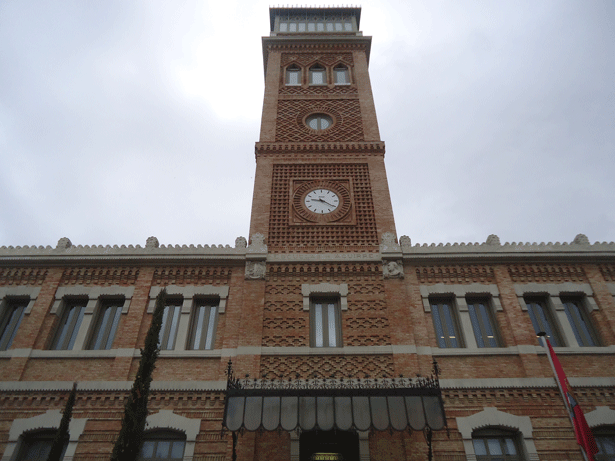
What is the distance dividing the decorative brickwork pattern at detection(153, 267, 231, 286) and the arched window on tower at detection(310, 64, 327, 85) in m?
12.8

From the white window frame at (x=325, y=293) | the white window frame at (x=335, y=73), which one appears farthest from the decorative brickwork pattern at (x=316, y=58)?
the white window frame at (x=325, y=293)

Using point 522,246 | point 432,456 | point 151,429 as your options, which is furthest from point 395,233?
point 151,429

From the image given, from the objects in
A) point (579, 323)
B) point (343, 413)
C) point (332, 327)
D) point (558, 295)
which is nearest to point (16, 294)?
point (332, 327)

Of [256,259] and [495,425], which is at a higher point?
[256,259]

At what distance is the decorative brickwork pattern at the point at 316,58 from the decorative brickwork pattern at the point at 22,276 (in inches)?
642

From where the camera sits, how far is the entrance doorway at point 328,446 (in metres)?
12.9

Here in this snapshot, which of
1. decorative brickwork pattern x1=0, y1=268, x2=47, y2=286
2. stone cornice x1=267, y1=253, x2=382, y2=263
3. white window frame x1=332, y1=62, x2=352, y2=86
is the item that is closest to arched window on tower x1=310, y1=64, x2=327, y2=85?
white window frame x1=332, y1=62, x2=352, y2=86

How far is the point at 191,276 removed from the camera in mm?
16062

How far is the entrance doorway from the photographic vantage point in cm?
1288

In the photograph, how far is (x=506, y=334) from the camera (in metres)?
14.6

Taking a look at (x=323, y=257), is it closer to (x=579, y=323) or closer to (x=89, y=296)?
(x=89, y=296)

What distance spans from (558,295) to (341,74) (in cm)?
1586

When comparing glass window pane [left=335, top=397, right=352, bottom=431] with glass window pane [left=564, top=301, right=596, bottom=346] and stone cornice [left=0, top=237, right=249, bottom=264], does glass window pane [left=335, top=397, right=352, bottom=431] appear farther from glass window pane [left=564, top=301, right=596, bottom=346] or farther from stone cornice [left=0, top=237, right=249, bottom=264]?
glass window pane [left=564, top=301, right=596, bottom=346]

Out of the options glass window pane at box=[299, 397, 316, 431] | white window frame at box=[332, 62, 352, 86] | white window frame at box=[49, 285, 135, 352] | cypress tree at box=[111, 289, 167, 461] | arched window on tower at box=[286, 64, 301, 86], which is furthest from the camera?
arched window on tower at box=[286, 64, 301, 86]
